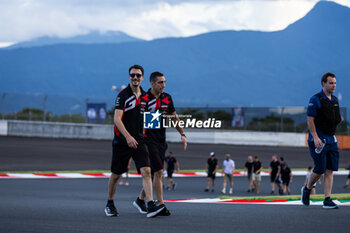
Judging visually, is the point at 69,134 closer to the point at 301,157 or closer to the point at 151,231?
the point at 301,157

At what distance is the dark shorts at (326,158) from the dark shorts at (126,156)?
84.6 inches

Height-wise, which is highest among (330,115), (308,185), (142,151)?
(330,115)

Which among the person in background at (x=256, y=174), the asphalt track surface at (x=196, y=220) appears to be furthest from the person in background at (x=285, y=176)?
the asphalt track surface at (x=196, y=220)

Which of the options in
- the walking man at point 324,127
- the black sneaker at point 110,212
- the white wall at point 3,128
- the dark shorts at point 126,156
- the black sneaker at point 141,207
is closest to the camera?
the black sneaker at point 110,212

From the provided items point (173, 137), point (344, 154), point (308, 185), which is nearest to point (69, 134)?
point (173, 137)

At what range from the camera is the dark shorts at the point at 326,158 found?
6762 millimetres

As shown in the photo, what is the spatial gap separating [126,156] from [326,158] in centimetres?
254

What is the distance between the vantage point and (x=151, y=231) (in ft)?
16.5

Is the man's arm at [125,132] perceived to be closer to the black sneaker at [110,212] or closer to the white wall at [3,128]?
the black sneaker at [110,212]

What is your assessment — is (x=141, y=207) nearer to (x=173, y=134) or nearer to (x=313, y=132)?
(x=313, y=132)

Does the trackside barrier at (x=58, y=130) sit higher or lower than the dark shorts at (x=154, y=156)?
higher

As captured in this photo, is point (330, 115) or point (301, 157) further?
point (301, 157)

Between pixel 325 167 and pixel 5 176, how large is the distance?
1764cm

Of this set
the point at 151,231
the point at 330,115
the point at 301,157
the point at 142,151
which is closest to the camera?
the point at 151,231
